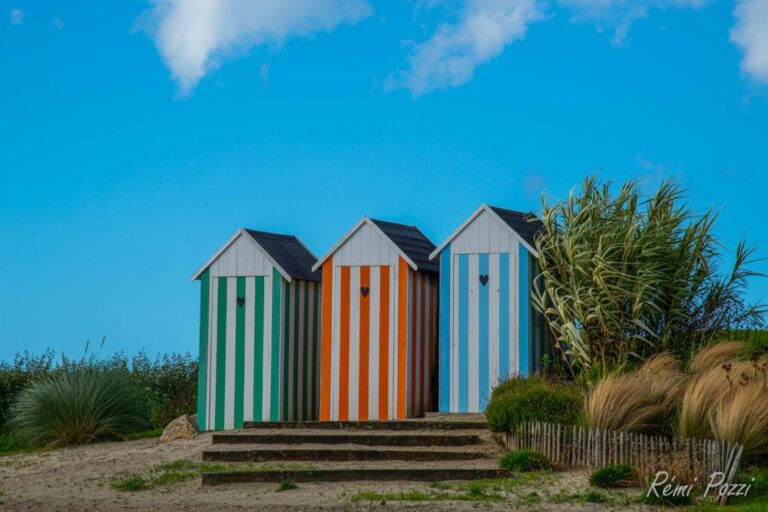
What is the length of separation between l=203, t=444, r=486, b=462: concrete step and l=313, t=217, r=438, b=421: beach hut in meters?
1.99

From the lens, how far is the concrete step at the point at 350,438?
43.2 feet

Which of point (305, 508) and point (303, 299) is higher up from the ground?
point (303, 299)

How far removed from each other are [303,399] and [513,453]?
17.3 ft

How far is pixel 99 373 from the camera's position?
690 inches

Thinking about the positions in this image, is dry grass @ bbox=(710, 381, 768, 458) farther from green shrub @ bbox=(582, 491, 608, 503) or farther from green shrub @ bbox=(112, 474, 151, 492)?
green shrub @ bbox=(112, 474, 151, 492)

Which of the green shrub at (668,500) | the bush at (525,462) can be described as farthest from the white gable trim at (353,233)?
the green shrub at (668,500)

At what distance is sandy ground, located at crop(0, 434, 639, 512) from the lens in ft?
33.4

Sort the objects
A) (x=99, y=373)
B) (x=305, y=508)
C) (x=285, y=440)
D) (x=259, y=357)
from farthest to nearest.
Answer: (x=99, y=373)
(x=259, y=357)
(x=285, y=440)
(x=305, y=508)

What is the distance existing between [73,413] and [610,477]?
9.69 m

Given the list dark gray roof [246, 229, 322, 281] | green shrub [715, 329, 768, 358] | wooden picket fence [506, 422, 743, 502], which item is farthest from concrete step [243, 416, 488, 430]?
green shrub [715, 329, 768, 358]

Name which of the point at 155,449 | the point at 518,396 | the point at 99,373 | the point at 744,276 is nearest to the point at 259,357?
the point at 155,449

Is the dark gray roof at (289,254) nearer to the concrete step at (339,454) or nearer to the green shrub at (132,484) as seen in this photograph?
the concrete step at (339,454)

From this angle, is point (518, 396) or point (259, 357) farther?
point (259, 357)

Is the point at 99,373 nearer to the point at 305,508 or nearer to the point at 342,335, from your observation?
the point at 342,335
